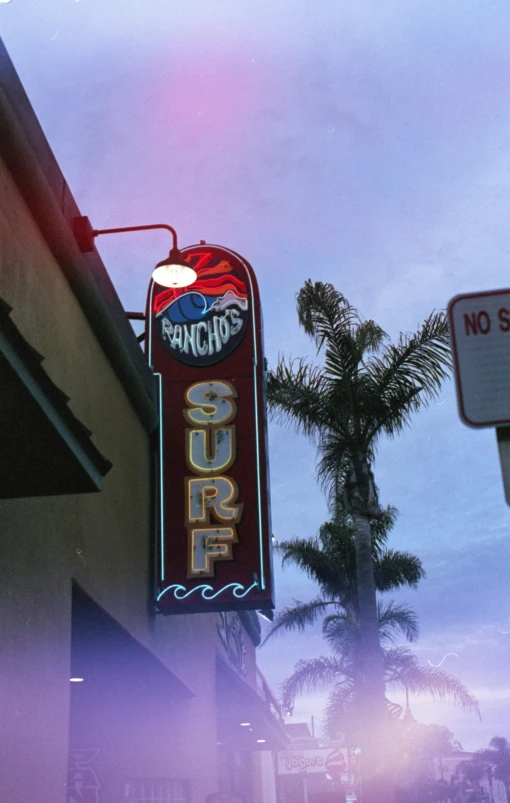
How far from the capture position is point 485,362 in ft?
8.63

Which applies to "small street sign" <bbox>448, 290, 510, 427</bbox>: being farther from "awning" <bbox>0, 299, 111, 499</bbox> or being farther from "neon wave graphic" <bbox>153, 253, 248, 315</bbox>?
"neon wave graphic" <bbox>153, 253, 248, 315</bbox>

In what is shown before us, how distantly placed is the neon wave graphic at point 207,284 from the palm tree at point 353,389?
4753 millimetres

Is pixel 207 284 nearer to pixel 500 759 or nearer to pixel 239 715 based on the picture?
pixel 239 715

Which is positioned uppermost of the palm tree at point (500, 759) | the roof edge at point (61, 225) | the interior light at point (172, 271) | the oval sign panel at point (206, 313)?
the oval sign panel at point (206, 313)

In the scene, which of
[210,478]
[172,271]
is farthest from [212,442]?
[172,271]

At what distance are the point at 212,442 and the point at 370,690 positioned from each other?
6415 millimetres

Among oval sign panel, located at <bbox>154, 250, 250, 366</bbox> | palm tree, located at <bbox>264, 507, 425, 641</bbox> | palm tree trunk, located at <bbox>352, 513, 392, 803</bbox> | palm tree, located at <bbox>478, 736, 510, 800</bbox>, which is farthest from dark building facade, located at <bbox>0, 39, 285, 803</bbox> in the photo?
palm tree, located at <bbox>478, 736, 510, 800</bbox>

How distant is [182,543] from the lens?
11.7 metres

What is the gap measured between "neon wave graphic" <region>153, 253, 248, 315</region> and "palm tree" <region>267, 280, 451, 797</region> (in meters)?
4.75

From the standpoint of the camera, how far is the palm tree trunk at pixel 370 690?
15.8m

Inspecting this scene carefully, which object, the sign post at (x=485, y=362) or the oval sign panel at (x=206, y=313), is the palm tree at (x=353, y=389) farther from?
the sign post at (x=485, y=362)

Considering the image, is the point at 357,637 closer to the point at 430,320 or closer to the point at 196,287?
the point at 430,320

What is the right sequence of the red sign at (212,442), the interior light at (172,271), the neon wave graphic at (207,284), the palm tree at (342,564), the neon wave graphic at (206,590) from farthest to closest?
the palm tree at (342,564) → the neon wave graphic at (207,284) → the red sign at (212,442) → the neon wave graphic at (206,590) → the interior light at (172,271)

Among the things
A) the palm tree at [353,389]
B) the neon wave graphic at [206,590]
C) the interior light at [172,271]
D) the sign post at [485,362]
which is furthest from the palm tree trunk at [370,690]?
the sign post at [485,362]
